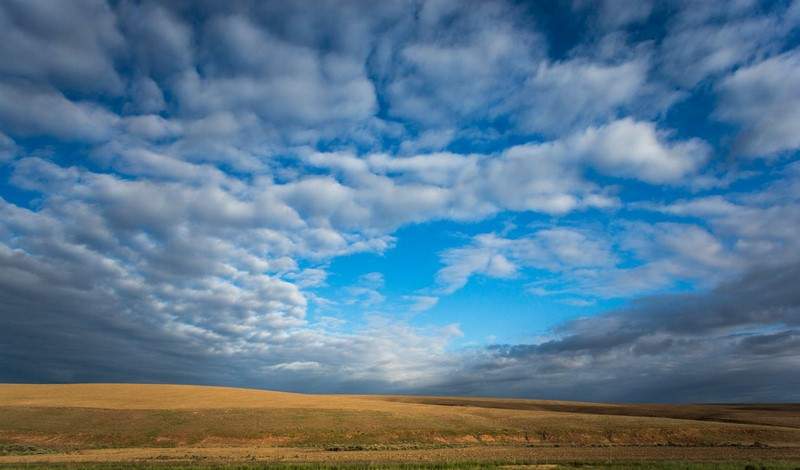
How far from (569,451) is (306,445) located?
1027 inches

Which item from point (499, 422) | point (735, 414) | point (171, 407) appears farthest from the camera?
point (735, 414)

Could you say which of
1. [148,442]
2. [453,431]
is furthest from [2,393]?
[453,431]

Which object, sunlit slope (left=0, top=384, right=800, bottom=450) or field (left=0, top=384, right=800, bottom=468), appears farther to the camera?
sunlit slope (left=0, top=384, right=800, bottom=450)

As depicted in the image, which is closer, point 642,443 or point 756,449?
point 756,449

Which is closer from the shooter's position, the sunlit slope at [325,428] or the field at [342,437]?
the field at [342,437]

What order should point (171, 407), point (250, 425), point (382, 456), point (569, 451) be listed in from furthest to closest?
point (171, 407), point (250, 425), point (569, 451), point (382, 456)

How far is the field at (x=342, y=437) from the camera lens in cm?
3978

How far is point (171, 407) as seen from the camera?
71.1m

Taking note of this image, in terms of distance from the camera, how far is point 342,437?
57219 mm

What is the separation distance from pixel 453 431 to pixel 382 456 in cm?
2145

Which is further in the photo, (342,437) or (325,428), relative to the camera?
(325,428)

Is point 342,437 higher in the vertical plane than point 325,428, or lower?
lower

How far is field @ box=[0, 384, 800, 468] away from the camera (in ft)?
→ 131

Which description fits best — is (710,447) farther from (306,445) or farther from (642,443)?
(306,445)
